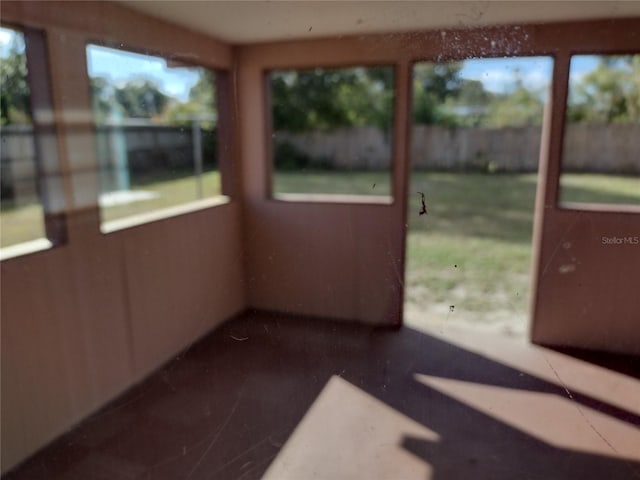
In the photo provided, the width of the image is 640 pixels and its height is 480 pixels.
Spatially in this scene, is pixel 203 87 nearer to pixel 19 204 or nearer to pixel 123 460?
pixel 123 460

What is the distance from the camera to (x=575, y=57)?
490mm

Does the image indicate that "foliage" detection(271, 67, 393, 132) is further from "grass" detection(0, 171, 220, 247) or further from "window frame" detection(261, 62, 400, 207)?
"grass" detection(0, 171, 220, 247)

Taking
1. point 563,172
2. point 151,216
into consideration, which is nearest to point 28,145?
point 151,216

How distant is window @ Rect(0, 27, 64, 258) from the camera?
0.83m

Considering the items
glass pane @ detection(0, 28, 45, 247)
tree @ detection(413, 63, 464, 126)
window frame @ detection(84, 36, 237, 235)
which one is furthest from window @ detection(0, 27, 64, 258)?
tree @ detection(413, 63, 464, 126)

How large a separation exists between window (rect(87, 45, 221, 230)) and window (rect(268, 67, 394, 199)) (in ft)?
0.44

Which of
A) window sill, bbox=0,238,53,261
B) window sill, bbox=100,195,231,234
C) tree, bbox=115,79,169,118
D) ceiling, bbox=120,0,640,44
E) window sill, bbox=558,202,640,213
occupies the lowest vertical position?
window sill, bbox=0,238,53,261

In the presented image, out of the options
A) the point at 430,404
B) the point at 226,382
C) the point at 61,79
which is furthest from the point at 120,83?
the point at 430,404

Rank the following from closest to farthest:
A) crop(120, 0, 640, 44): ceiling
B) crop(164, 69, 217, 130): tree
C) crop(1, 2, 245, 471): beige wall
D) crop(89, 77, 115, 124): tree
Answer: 1. crop(120, 0, 640, 44): ceiling
2. crop(164, 69, 217, 130): tree
3. crop(1, 2, 245, 471): beige wall
4. crop(89, 77, 115, 124): tree

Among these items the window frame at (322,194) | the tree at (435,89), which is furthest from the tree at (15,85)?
the tree at (435,89)

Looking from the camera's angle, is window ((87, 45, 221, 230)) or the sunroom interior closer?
the sunroom interior

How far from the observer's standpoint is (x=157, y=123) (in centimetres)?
80

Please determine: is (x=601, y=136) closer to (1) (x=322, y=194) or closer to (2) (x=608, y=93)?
(2) (x=608, y=93)

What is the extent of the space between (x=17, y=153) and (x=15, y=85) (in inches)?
6.9
